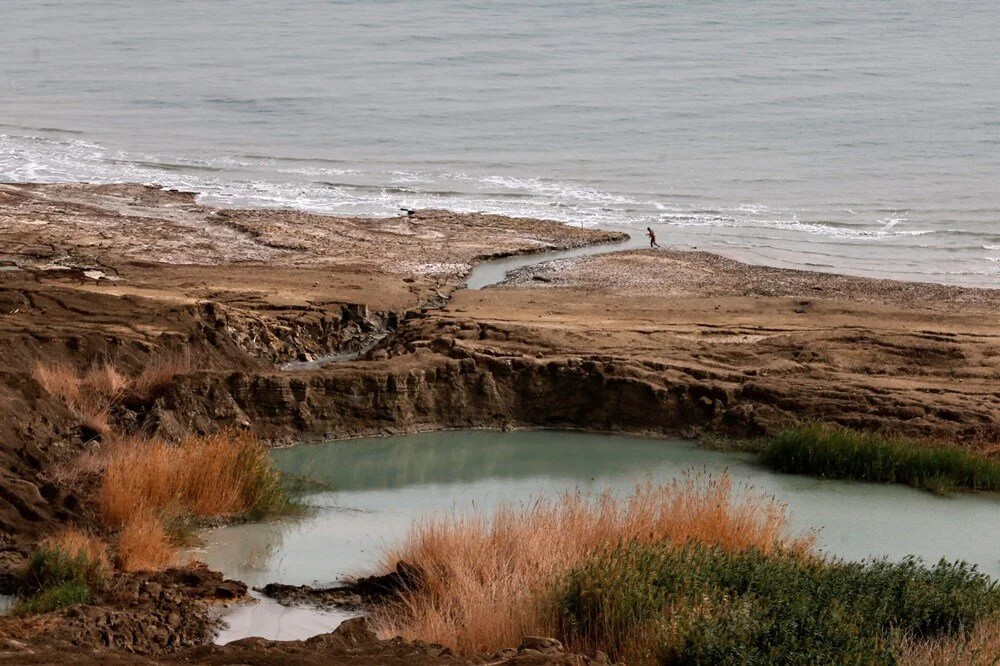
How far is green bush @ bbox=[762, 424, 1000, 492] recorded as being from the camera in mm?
14438

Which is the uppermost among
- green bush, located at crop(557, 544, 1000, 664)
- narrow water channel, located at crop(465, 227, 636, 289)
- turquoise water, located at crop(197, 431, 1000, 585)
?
green bush, located at crop(557, 544, 1000, 664)

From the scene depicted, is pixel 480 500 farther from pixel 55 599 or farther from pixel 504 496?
pixel 55 599

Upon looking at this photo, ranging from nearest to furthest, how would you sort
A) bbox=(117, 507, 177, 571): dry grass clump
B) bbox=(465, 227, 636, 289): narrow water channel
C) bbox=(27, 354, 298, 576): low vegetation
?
bbox=(117, 507, 177, 571): dry grass clump, bbox=(27, 354, 298, 576): low vegetation, bbox=(465, 227, 636, 289): narrow water channel

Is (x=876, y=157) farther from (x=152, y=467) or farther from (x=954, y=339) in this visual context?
(x=152, y=467)

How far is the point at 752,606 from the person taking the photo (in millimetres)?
8539

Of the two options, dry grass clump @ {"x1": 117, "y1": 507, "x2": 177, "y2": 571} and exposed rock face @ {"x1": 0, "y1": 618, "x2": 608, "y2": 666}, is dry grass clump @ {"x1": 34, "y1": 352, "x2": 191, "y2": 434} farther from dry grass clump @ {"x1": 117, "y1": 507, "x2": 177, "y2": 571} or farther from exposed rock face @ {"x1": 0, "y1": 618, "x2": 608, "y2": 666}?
exposed rock face @ {"x1": 0, "y1": 618, "x2": 608, "y2": 666}

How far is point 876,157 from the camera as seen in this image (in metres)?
39.4

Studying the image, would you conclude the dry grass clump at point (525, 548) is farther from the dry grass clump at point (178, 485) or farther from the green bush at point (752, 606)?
the dry grass clump at point (178, 485)

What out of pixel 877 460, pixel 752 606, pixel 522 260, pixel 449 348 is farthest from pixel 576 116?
pixel 752 606

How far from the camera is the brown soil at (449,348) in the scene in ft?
50.0

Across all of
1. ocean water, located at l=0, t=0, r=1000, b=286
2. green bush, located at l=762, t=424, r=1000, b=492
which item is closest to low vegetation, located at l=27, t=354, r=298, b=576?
green bush, located at l=762, t=424, r=1000, b=492

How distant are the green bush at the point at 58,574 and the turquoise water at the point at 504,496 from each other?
4.98 feet

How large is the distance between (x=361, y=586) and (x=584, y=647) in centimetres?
267

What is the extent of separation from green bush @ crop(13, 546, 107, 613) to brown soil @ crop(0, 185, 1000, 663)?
29.4 inches
